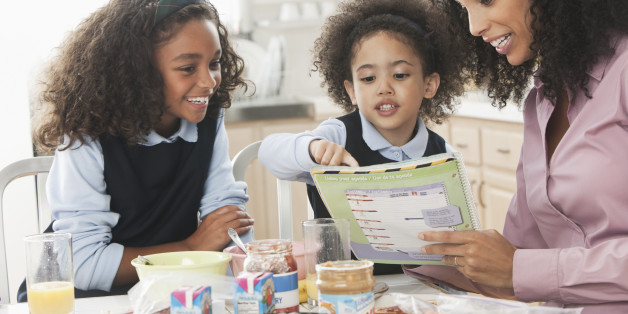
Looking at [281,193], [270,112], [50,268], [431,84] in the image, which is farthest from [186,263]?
[270,112]

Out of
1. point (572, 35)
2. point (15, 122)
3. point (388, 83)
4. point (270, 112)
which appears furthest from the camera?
point (270, 112)

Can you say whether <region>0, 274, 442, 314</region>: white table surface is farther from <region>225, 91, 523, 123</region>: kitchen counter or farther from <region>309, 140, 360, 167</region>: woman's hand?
<region>225, 91, 523, 123</region>: kitchen counter

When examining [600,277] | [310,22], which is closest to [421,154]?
[600,277]

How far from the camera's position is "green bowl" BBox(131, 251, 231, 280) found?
3.37 ft

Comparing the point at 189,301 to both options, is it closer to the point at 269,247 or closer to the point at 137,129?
the point at 269,247

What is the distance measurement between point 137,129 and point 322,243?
26.0 inches

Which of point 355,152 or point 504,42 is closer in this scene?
point 504,42

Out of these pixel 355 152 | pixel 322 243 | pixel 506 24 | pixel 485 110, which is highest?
pixel 506 24

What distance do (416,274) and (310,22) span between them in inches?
144

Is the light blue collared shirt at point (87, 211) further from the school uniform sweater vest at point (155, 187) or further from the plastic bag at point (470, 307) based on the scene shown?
the plastic bag at point (470, 307)

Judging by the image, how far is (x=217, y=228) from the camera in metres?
1.48

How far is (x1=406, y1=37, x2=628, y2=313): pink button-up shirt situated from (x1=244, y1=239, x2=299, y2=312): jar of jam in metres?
0.40

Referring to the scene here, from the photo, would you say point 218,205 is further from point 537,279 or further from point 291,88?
point 291,88

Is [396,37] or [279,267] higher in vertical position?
[396,37]
